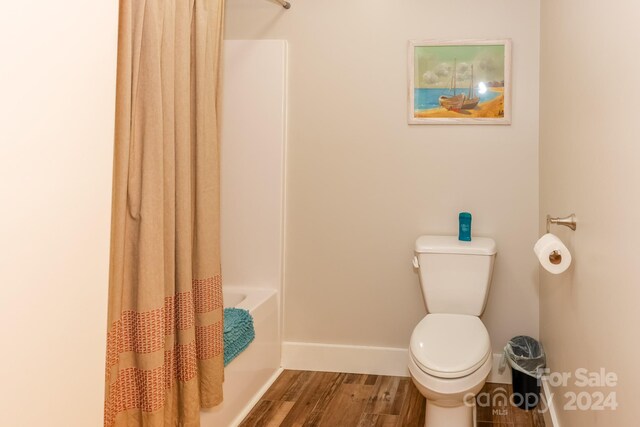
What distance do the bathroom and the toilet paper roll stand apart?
4 cm

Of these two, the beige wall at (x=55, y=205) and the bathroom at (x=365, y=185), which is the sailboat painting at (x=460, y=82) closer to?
the bathroom at (x=365, y=185)

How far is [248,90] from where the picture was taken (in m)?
3.12

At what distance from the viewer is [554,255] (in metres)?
1.97

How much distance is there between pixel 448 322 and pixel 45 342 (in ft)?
6.32

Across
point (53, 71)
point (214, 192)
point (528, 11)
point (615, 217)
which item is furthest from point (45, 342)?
point (528, 11)

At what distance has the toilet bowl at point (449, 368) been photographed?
209 centimetres

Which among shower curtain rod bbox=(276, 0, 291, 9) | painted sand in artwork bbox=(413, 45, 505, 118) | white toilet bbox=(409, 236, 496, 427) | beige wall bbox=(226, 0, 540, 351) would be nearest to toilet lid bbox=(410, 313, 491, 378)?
white toilet bbox=(409, 236, 496, 427)

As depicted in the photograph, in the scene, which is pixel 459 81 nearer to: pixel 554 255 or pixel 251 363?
pixel 554 255

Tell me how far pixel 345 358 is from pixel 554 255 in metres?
1.50

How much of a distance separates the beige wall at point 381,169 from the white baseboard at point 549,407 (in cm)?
45

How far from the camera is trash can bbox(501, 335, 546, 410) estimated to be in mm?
2607

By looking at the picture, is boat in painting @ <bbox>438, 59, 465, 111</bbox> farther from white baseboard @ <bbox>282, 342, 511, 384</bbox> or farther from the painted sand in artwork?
white baseboard @ <bbox>282, 342, 511, 384</bbox>

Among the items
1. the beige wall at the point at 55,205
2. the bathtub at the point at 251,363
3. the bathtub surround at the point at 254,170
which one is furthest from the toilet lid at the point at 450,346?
the beige wall at the point at 55,205

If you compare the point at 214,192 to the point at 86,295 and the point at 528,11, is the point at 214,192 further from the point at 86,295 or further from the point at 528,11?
the point at 528,11
